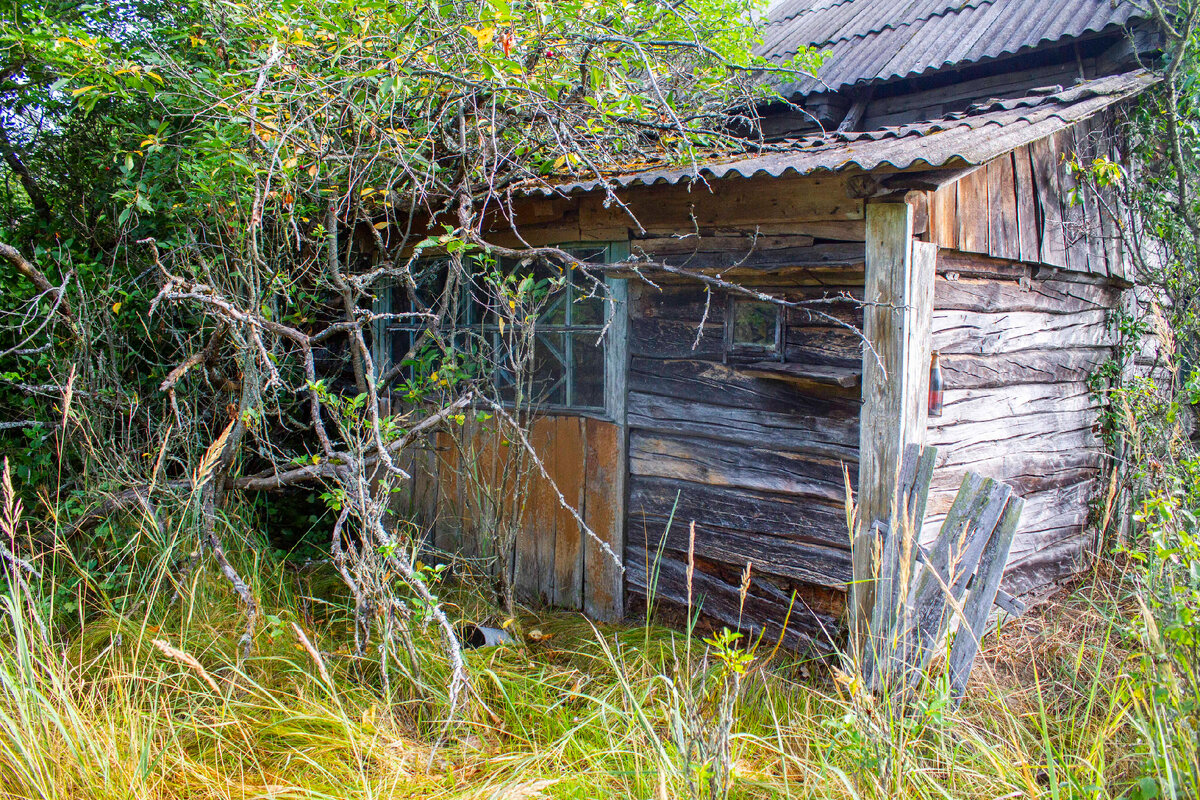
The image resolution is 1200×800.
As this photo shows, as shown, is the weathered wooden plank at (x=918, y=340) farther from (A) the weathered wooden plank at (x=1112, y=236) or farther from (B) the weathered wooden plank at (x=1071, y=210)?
(A) the weathered wooden plank at (x=1112, y=236)

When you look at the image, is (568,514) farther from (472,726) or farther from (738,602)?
(472,726)

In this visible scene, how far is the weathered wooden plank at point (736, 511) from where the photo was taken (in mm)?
3699

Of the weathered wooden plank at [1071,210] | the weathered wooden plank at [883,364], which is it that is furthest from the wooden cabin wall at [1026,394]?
the weathered wooden plank at [883,364]

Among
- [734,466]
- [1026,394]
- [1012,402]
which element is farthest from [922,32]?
[734,466]

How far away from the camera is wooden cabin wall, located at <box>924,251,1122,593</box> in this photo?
3865 millimetres

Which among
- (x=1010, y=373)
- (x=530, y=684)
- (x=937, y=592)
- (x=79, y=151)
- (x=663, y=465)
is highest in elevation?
(x=79, y=151)

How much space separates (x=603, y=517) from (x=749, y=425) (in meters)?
1.07

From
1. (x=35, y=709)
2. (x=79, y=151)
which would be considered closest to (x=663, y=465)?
(x=35, y=709)

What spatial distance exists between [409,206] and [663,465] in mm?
2211

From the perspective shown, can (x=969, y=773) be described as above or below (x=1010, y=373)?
below

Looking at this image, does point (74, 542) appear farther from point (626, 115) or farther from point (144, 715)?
point (626, 115)

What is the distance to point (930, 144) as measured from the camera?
3.16 metres

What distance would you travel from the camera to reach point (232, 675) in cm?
318

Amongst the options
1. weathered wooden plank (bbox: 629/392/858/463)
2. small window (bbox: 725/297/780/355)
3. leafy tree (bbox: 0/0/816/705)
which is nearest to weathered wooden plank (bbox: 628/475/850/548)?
weathered wooden plank (bbox: 629/392/858/463)
